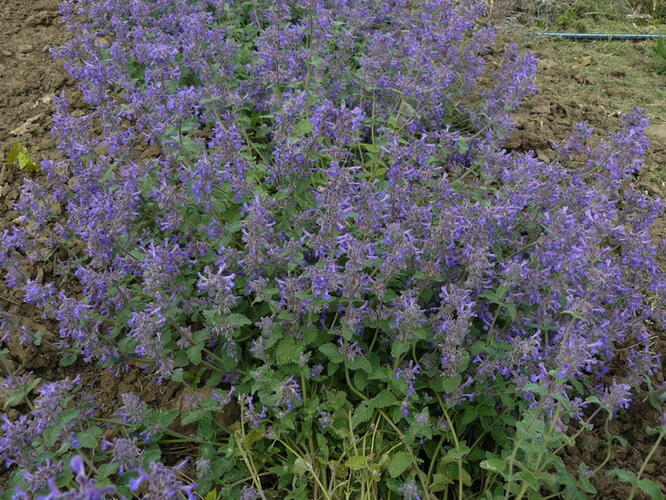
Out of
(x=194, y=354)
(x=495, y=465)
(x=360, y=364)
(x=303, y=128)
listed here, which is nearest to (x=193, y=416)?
(x=194, y=354)

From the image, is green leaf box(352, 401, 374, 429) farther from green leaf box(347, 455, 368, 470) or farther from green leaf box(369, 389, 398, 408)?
green leaf box(347, 455, 368, 470)

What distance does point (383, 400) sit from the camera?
311cm

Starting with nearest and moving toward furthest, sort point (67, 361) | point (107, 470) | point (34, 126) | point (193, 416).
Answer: point (107, 470)
point (193, 416)
point (67, 361)
point (34, 126)

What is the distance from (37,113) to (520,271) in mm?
4740

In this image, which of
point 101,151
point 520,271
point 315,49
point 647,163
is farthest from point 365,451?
point 647,163

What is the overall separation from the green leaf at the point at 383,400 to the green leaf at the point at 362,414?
0.04 meters

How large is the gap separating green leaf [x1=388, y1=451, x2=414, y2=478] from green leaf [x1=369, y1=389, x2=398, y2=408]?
9.5 inches

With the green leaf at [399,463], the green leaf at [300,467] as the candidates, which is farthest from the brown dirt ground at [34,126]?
the green leaf at [399,463]

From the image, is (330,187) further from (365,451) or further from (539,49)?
(539,49)

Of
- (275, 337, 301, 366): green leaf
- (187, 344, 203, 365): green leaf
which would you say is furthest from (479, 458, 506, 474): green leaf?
(187, 344, 203, 365): green leaf

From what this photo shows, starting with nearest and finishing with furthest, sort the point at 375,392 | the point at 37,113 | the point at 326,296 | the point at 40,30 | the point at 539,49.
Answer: the point at 326,296
the point at 375,392
the point at 37,113
the point at 40,30
the point at 539,49

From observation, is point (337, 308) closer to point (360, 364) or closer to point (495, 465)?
point (360, 364)

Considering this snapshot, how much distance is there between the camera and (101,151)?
5.10 m

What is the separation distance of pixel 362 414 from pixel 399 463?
310mm
